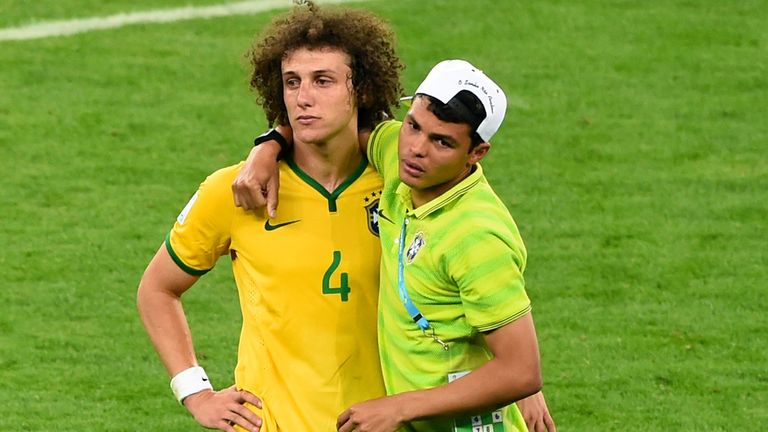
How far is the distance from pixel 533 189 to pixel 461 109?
650 centimetres

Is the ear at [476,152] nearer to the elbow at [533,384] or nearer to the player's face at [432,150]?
the player's face at [432,150]

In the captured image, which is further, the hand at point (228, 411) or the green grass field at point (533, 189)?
the green grass field at point (533, 189)

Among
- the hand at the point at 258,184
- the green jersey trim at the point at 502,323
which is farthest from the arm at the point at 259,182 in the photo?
the green jersey trim at the point at 502,323

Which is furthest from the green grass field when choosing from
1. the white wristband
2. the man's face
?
the man's face

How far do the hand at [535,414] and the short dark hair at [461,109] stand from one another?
2.99 ft

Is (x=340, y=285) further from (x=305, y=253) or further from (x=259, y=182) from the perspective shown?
(x=259, y=182)

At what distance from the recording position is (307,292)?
4465 millimetres

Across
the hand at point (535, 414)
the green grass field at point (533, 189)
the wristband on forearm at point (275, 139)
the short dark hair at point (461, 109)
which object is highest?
the short dark hair at point (461, 109)

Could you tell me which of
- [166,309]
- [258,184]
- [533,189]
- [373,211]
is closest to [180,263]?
[166,309]

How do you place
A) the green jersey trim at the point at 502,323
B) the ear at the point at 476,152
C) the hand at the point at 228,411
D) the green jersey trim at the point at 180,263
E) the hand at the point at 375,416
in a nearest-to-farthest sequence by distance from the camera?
the green jersey trim at the point at 502,323
the hand at the point at 375,416
the ear at the point at 476,152
the hand at the point at 228,411
the green jersey trim at the point at 180,263

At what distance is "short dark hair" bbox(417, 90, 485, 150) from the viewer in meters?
4.09

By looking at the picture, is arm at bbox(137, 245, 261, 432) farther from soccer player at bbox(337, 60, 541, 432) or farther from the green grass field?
the green grass field

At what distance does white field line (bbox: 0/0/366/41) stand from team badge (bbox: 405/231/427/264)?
9276mm

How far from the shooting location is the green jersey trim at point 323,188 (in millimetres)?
4520
